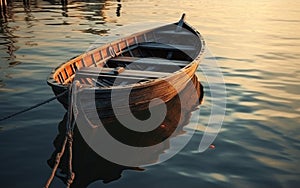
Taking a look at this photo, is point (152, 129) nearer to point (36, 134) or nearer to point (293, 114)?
point (36, 134)

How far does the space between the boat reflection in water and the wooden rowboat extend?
0.59 meters

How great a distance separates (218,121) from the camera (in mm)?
9219

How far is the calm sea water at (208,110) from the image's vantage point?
260 inches

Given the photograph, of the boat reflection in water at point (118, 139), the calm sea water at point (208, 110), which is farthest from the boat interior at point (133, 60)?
the calm sea water at point (208, 110)

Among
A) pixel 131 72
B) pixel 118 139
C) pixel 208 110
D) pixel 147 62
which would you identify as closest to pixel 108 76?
pixel 131 72

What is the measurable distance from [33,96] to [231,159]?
Answer: 6894mm

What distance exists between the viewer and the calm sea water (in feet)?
21.7

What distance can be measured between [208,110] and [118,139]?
346 centimetres

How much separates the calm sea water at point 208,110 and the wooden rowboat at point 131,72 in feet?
4.36

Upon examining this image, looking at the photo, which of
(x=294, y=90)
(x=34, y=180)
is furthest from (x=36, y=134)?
(x=294, y=90)

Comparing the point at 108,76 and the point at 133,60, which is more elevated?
the point at 108,76

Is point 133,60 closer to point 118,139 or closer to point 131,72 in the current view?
point 131,72

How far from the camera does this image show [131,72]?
930 centimetres

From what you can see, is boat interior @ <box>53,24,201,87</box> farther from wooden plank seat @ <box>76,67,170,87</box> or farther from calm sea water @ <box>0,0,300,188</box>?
calm sea water @ <box>0,0,300,188</box>
